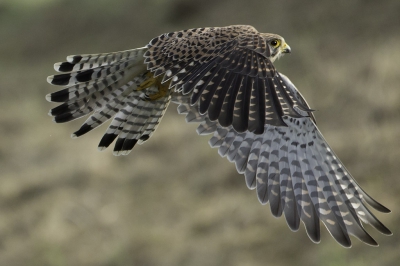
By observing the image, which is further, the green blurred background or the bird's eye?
the green blurred background

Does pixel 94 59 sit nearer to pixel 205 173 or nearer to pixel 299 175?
pixel 299 175

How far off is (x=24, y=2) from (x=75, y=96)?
374 inches

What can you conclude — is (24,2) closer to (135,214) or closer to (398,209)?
(135,214)

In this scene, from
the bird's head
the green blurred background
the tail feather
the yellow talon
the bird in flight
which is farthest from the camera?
the green blurred background

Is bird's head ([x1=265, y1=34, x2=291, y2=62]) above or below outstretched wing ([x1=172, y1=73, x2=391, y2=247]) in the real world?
above

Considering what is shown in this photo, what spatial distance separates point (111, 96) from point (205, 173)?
240 inches

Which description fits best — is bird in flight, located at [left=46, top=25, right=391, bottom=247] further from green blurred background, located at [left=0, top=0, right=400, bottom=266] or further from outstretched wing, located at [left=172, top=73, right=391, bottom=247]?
green blurred background, located at [left=0, top=0, right=400, bottom=266]

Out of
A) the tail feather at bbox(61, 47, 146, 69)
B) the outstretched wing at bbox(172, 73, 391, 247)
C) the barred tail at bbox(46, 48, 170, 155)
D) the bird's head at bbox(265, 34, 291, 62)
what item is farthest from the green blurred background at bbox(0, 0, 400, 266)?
the tail feather at bbox(61, 47, 146, 69)

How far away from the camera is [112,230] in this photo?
509 inches

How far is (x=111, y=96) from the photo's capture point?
7027 mm

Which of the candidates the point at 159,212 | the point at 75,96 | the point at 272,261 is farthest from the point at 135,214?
the point at 75,96

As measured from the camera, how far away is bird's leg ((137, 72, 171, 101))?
7027 millimetres

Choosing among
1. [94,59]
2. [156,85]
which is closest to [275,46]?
[156,85]

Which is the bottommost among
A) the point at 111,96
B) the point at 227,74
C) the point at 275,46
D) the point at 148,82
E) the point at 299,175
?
the point at 299,175
